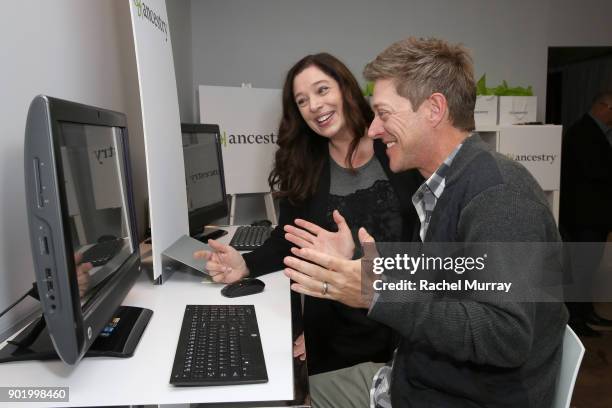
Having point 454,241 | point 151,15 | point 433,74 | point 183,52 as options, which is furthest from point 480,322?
point 183,52

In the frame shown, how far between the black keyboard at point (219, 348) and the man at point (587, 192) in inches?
118

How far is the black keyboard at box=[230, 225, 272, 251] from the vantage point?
195cm

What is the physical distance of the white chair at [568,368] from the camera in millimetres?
992

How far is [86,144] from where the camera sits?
929mm

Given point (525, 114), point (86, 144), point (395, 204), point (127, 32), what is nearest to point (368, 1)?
point (525, 114)

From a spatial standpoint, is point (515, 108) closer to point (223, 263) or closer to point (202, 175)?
point (202, 175)

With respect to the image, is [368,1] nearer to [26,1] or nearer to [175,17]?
[175,17]

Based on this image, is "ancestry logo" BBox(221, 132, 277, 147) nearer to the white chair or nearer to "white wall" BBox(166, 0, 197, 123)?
"white wall" BBox(166, 0, 197, 123)

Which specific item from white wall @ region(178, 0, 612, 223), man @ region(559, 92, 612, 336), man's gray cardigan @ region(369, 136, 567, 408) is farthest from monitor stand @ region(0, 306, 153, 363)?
man @ region(559, 92, 612, 336)

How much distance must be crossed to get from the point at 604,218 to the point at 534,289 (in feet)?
11.2

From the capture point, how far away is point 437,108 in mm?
1132

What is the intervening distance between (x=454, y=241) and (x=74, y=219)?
740 millimetres

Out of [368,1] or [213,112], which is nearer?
[213,112]

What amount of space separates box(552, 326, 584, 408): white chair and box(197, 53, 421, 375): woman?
659mm
